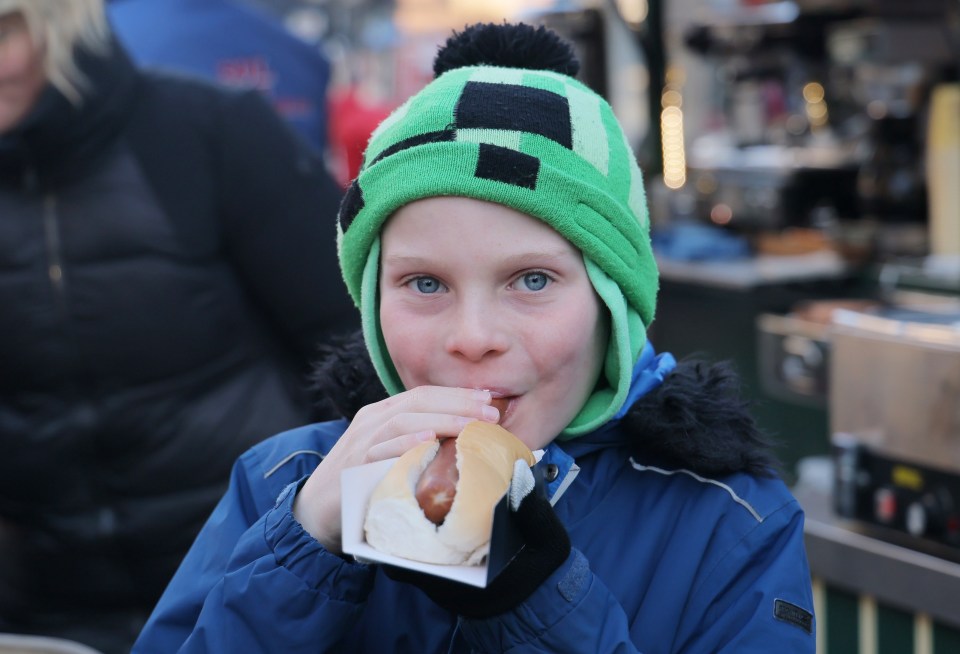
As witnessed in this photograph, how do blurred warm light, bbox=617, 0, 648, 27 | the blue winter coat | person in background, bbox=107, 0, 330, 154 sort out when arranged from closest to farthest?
1. the blue winter coat
2. person in background, bbox=107, 0, 330, 154
3. blurred warm light, bbox=617, 0, 648, 27

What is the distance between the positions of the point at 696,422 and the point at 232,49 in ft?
11.4

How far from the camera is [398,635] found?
1523 mm

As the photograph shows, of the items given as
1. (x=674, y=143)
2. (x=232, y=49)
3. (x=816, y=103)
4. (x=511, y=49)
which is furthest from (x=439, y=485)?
(x=674, y=143)

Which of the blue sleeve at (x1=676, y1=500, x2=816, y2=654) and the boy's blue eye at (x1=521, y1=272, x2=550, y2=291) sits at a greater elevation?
the boy's blue eye at (x1=521, y1=272, x2=550, y2=291)

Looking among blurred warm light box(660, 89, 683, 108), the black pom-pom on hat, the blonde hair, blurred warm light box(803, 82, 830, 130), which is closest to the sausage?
the black pom-pom on hat

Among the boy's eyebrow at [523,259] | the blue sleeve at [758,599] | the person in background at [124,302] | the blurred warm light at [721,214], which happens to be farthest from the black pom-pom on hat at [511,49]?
the blurred warm light at [721,214]

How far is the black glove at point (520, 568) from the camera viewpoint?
4.07ft

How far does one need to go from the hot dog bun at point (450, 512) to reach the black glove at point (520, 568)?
1.2 inches

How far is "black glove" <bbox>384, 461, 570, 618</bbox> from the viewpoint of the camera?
4.07 ft

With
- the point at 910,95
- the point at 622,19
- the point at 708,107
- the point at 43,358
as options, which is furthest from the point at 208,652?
the point at 708,107

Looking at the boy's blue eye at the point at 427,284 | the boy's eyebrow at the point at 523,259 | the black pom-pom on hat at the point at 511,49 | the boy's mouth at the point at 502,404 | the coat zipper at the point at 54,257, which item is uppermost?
the black pom-pom on hat at the point at 511,49

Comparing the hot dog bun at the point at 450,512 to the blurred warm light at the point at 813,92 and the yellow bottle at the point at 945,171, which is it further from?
the blurred warm light at the point at 813,92

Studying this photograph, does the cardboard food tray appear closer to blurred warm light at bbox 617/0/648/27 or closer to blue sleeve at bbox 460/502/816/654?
blue sleeve at bbox 460/502/816/654

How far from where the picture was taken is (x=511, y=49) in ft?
5.43
